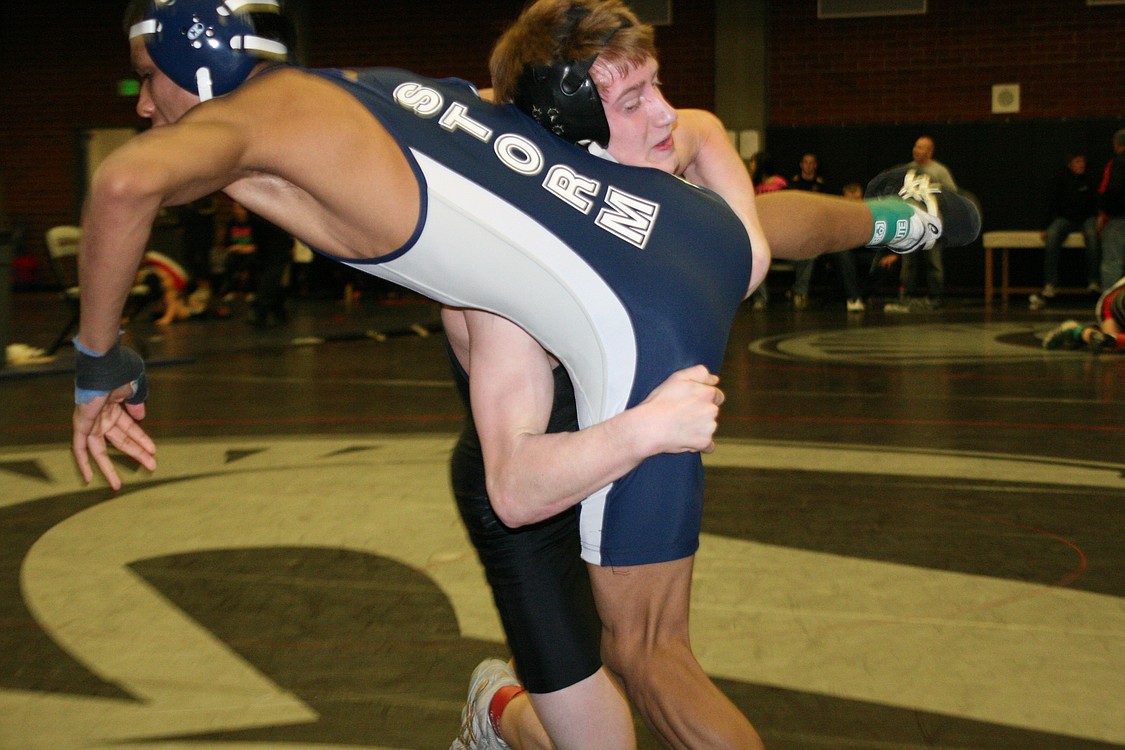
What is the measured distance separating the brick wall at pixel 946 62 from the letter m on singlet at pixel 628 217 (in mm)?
15606

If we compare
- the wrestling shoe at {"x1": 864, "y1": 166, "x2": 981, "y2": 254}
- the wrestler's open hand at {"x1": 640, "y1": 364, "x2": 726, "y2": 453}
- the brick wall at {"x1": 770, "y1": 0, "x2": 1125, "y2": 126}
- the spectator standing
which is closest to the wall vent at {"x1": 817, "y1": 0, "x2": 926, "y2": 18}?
the brick wall at {"x1": 770, "y1": 0, "x2": 1125, "y2": 126}

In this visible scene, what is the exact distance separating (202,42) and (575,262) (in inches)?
24.4

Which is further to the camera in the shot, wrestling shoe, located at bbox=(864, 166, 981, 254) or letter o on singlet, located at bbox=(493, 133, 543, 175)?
wrestling shoe, located at bbox=(864, 166, 981, 254)

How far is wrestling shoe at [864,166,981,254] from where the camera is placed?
268 centimetres

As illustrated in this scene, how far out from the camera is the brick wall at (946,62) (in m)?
15.8

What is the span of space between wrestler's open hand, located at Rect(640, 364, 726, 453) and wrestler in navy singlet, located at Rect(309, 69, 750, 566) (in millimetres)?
108

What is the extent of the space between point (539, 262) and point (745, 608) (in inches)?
70.7

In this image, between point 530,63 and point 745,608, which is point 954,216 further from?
point 530,63

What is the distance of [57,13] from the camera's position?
19.4 metres

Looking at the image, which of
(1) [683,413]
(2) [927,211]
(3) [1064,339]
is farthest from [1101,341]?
(1) [683,413]

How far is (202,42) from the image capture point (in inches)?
70.2

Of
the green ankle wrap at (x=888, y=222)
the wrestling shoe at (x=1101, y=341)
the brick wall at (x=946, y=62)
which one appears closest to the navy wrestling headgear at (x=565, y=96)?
the green ankle wrap at (x=888, y=222)

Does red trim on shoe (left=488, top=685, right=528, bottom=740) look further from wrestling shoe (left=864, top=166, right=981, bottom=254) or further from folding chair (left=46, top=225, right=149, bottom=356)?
folding chair (left=46, top=225, right=149, bottom=356)

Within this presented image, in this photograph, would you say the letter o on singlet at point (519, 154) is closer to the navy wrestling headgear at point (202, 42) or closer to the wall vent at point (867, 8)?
the navy wrestling headgear at point (202, 42)
